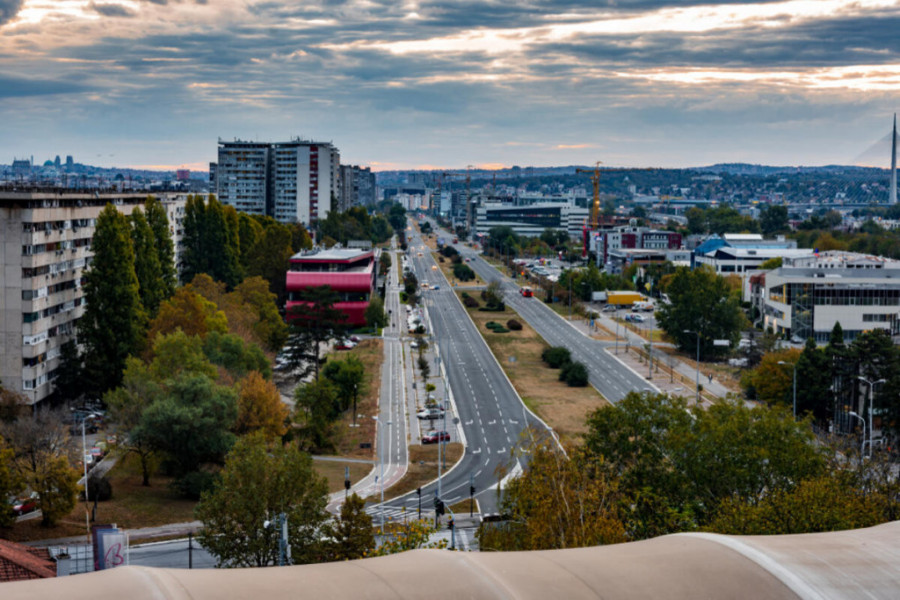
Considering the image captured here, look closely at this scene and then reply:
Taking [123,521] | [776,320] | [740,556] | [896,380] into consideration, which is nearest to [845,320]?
[776,320]

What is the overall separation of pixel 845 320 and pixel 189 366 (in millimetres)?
51481

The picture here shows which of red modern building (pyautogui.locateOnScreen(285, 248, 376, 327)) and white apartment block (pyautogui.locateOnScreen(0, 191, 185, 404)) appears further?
red modern building (pyautogui.locateOnScreen(285, 248, 376, 327))

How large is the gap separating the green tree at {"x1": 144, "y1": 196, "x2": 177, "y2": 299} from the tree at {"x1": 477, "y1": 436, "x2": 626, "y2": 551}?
39.9 metres

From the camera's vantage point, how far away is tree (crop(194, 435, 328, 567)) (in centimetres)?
2689

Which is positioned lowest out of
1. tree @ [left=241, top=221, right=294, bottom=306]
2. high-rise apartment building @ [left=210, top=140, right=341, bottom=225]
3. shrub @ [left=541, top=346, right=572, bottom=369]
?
shrub @ [left=541, top=346, right=572, bottom=369]

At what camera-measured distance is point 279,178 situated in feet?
573

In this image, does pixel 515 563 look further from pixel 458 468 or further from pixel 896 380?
pixel 896 380

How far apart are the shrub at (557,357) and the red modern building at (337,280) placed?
19.5m

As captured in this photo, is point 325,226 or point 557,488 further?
point 325,226

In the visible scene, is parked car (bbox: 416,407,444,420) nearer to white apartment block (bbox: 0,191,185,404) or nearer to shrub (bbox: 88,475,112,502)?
white apartment block (bbox: 0,191,185,404)

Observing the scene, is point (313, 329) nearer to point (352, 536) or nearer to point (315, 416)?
point (315, 416)

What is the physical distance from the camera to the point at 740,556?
9.70 m

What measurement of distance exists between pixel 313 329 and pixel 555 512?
138ft

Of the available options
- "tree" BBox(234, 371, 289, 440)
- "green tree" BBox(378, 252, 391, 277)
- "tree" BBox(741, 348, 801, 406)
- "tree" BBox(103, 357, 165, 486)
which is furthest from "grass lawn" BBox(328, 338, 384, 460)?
"green tree" BBox(378, 252, 391, 277)
